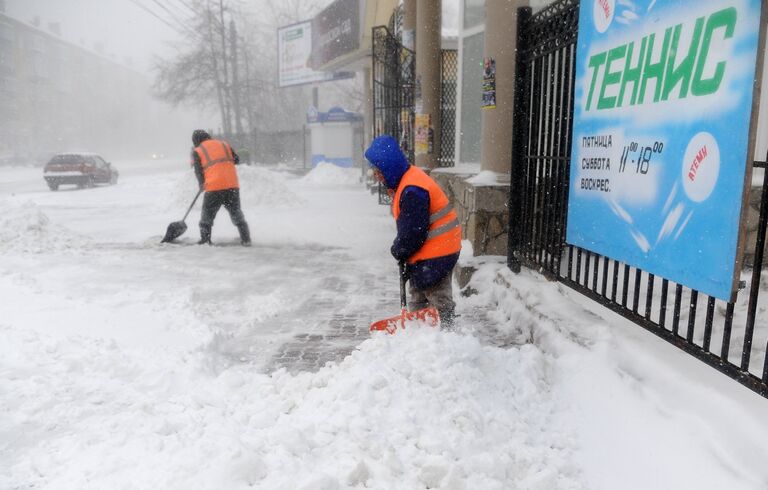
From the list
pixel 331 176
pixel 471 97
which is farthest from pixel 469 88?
pixel 331 176

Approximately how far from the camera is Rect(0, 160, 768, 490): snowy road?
2447mm

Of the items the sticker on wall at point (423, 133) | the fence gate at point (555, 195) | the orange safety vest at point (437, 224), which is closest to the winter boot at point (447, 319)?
the orange safety vest at point (437, 224)

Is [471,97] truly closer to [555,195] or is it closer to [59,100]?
[555,195]

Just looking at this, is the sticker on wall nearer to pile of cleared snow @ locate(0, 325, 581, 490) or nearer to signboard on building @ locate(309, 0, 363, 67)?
pile of cleared snow @ locate(0, 325, 581, 490)

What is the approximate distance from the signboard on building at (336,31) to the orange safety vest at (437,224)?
14347 mm

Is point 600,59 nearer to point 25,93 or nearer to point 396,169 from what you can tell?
point 396,169

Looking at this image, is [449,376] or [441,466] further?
[449,376]

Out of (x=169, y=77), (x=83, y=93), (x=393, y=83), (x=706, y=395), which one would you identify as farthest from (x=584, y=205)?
(x=83, y=93)

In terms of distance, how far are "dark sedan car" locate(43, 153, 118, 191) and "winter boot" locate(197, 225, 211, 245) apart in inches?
562

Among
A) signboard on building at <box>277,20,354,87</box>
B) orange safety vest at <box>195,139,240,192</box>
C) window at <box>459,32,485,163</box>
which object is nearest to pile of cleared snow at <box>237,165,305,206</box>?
orange safety vest at <box>195,139,240,192</box>

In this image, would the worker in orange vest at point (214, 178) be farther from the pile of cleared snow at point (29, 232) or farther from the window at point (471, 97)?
the window at point (471, 97)

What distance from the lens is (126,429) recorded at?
279 centimetres

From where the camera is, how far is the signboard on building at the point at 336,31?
57.6ft

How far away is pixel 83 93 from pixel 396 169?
71719 mm
